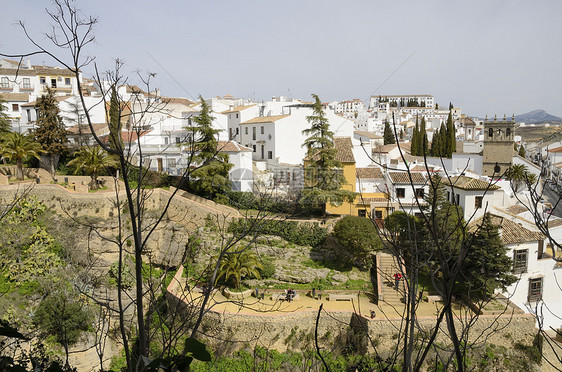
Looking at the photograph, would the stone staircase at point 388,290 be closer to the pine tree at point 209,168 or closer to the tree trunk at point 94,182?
the pine tree at point 209,168

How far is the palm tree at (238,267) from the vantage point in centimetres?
1506

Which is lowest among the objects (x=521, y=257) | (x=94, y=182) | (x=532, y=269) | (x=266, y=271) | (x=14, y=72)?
(x=532, y=269)

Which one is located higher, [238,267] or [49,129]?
[49,129]

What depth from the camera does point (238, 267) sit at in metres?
15.2

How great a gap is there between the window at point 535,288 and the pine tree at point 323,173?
7829 mm

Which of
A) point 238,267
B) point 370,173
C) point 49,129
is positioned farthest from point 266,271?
point 49,129

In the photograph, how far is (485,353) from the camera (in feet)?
42.0

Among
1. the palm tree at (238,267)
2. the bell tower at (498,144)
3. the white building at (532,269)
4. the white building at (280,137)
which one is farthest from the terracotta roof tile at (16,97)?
the bell tower at (498,144)

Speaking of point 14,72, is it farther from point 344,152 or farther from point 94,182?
point 344,152

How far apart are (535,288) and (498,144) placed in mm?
17938

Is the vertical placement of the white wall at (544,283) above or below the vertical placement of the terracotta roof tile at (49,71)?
below

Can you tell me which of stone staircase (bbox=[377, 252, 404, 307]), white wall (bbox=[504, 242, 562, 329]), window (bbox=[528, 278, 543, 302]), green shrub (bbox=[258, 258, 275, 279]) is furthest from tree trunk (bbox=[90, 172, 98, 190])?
window (bbox=[528, 278, 543, 302])

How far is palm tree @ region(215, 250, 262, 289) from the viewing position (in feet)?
49.4

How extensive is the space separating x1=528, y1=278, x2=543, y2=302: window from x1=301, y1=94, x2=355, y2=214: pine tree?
7829 mm
